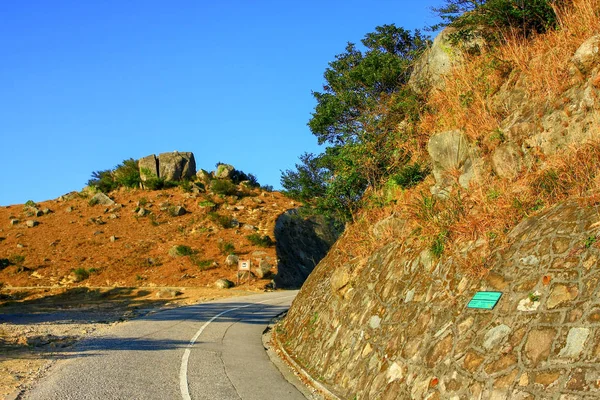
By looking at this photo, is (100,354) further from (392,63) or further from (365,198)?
(392,63)

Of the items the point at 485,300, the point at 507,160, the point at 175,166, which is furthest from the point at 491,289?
the point at 175,166

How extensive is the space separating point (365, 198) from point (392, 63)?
5.80 meters

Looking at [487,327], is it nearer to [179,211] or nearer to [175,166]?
[179,211]

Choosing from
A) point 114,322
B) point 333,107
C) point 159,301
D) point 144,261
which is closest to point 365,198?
point 333,107

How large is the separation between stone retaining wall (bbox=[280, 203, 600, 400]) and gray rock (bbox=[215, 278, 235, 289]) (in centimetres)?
2454

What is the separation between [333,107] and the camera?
64.8 ft

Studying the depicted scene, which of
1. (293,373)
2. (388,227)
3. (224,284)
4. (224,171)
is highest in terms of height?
(224,171)

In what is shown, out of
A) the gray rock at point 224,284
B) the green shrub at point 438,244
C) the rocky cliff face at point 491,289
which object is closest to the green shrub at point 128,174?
the gray rock at point 224,284

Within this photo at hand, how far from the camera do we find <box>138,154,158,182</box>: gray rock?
2331 inches

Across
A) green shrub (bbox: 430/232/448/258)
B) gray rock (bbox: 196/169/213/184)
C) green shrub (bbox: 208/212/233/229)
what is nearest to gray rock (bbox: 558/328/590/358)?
green shrub (bbox: 430/232/448/258)

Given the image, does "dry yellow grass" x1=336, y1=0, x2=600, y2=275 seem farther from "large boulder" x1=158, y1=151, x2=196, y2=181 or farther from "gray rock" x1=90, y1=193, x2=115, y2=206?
"large boulder" x1=158, y1=151, x2=196, y2=181

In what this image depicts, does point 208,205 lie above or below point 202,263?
above

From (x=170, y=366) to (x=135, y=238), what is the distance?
121 feet

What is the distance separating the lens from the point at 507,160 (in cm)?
1032
